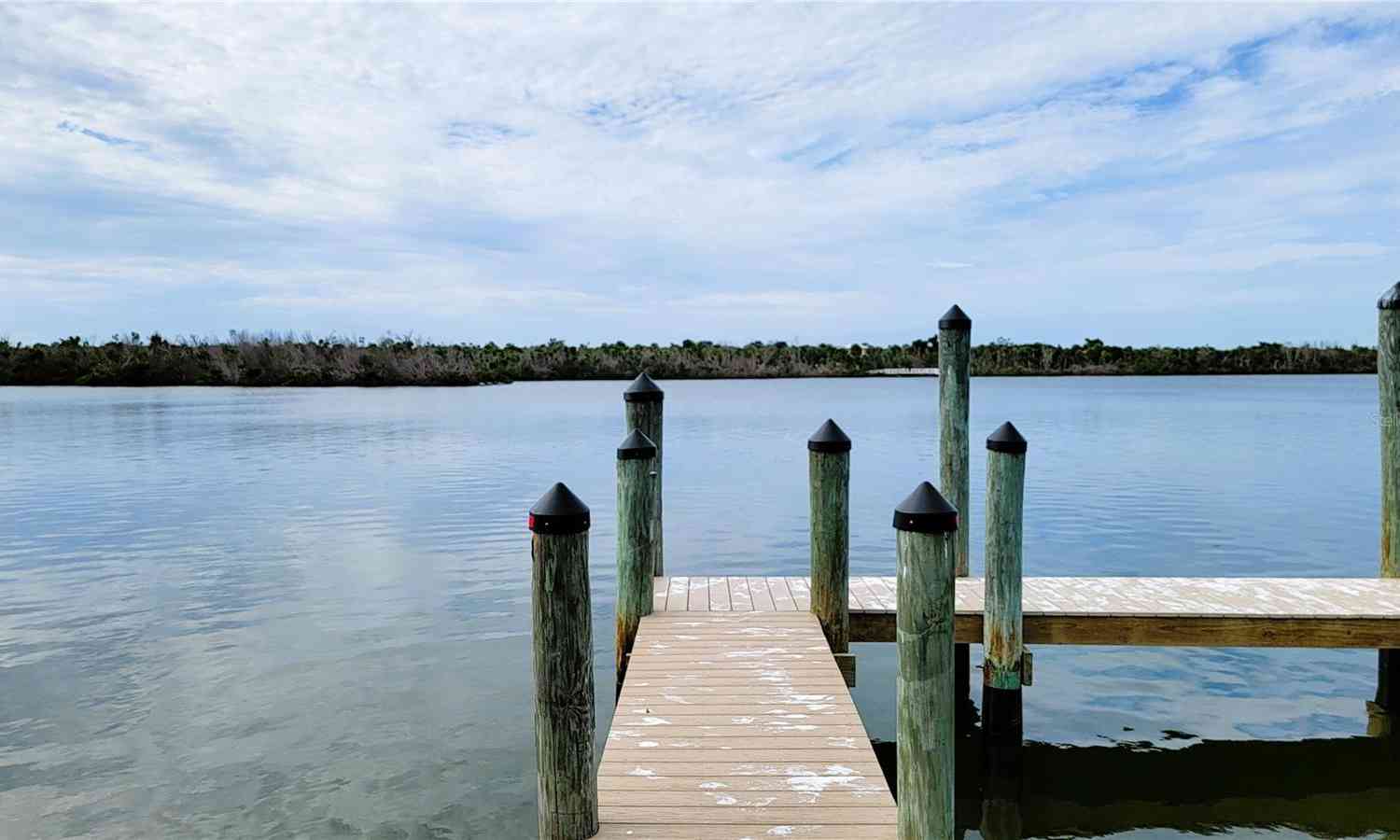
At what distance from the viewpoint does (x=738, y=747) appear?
5.58m

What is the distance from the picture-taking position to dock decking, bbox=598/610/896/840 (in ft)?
15.5

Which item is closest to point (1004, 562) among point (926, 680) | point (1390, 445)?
point (926, 680)

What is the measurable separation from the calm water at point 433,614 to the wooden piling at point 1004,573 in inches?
33.5

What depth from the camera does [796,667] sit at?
6.91m

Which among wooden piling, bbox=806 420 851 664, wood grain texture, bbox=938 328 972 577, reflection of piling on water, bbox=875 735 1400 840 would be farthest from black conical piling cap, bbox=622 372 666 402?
reflection of piling on water, bbox=875 735 1400 840

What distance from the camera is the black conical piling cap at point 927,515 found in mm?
4305

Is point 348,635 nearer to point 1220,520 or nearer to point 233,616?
point 233,616

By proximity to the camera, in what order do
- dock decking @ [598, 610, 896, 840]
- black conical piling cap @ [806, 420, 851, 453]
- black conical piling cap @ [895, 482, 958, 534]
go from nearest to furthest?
1. black conical piling cap @ [895, 482, 958, 534]
2. dock decking @ [598, 610, 896, 840]
3. black conical piling cap @ [806, 420, 851, 453]

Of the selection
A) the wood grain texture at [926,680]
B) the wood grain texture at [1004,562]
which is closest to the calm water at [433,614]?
the wood grain texture at [1004,562]

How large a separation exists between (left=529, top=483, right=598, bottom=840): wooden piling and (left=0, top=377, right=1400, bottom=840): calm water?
2696 mm

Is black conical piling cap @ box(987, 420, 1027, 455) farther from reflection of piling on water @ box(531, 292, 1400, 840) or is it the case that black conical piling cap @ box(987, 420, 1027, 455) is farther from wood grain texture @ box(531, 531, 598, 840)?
wood grain texture @ box(531, 531, 598, 840)

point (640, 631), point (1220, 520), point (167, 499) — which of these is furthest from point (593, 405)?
point (640, 631)

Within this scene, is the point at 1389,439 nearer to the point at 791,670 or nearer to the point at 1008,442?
the point at 1008,442

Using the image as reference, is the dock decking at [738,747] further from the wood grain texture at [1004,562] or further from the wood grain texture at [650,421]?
the wood grain texture at [650,421]
